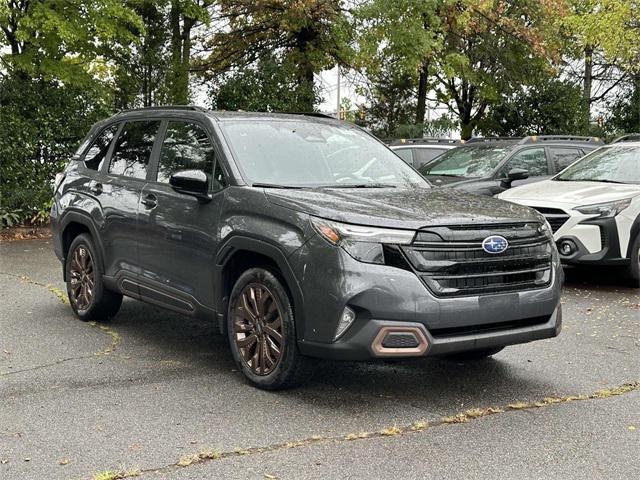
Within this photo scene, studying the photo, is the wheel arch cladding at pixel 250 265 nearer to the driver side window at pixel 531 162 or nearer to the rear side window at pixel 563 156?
the driver side window at pixel 531 162

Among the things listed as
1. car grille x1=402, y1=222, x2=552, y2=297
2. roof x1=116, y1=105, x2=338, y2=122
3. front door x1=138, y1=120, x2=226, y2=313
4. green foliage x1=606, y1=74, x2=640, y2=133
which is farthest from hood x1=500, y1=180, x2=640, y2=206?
green foliage x1=606, y1=74, x2=640, y2=133

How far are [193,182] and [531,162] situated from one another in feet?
27.7

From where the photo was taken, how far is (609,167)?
10.3m

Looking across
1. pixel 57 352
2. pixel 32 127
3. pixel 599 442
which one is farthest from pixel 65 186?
pixel 32 127

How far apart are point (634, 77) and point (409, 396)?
28521mm

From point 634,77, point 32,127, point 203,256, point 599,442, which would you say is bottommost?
point 599,442

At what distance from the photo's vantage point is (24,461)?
4070 millimetres

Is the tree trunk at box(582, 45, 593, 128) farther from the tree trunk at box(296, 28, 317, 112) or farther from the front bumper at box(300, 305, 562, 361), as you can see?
the front bumper at box(300, 305, 562, 361)

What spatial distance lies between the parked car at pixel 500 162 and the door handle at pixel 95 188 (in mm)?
6297

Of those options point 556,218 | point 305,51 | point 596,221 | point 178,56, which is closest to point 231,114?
point 556,218

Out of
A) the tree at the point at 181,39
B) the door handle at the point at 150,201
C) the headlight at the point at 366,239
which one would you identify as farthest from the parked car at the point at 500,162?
the headlight at the point at 366,239

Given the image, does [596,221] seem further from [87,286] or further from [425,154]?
[425,154]

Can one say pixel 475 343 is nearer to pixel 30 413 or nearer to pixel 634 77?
pixel 30 413

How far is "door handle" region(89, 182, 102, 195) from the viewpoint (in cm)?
705
